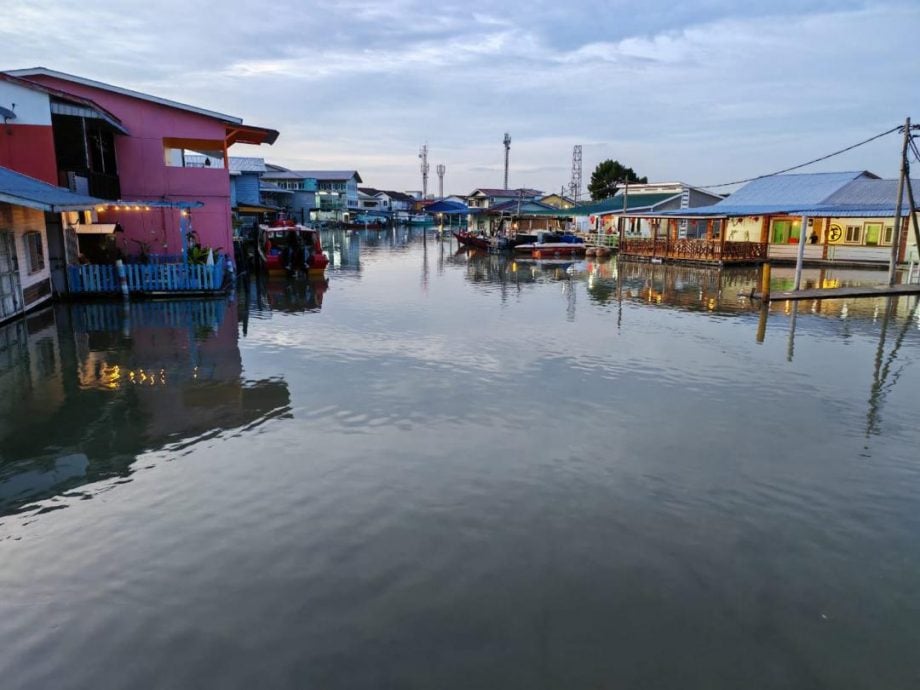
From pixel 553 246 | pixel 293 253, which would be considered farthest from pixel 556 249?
pixel 293 253

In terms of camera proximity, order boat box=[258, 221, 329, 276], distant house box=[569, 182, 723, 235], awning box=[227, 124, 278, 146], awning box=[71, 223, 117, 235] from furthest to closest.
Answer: distant house box=[569, 182, 723, 235], boat box=[258, 221, 329, 276], awning box=[227, 124, 278, 146], awning box=[71, 223, 117, 235]

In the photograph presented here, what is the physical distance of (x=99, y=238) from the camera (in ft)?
74.0

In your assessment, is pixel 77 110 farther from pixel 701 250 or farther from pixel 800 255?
pixel 701 250

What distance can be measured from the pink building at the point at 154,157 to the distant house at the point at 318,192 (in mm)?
53602

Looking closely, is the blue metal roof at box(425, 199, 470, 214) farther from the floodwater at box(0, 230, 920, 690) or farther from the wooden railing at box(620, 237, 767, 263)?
the floodwater at box(0, 230, 920, 690)

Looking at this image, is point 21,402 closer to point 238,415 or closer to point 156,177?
point 238,415

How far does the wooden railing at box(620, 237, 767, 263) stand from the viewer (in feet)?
118

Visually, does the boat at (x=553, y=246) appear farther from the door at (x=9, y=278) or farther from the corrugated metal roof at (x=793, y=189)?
the door at (x=9, y=278)

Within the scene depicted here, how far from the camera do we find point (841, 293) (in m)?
23.0

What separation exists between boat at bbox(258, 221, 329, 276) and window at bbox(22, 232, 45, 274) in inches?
446

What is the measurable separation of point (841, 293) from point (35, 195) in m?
25.8

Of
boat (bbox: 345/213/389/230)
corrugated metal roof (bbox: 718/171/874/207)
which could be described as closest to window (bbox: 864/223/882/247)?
corrugated metal roof (bbox: 718/171/874/207)

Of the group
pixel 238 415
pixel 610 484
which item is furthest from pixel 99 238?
pixel 610 484

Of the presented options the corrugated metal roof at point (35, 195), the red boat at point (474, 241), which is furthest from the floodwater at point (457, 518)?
the red boat at point (474, 241)
